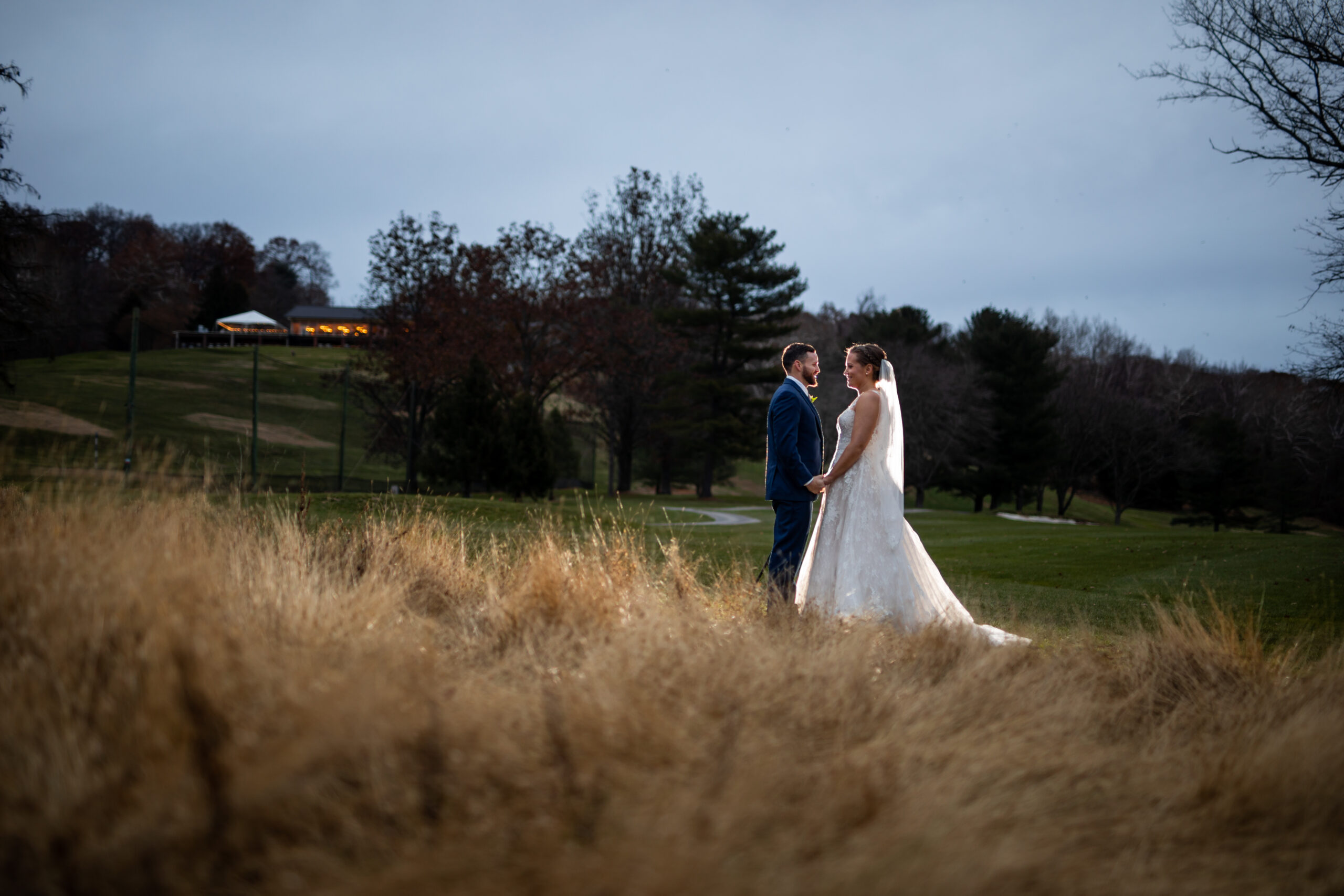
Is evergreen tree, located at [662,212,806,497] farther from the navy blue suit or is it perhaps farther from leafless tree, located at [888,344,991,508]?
the navy blue suit

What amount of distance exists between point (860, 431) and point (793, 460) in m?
0.62

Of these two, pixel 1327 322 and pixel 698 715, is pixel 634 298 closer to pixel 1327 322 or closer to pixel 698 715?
pixel 1327 322

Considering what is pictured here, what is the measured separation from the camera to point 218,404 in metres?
42.3

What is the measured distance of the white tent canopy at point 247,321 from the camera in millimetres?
65375

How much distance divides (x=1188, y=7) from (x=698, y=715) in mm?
15409

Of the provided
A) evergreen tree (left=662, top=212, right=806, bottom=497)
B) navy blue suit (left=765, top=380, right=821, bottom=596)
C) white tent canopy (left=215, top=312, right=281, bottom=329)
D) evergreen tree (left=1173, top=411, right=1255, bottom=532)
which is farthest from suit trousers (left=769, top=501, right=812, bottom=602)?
white tent canopy (left=215, top=312, right=281, bottom=329)

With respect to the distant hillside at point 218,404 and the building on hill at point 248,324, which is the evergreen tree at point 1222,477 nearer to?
the distant hillside at point 218,404

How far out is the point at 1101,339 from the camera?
59969mm

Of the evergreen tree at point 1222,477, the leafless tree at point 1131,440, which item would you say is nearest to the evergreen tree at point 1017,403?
the leafless tree at point 1131,440

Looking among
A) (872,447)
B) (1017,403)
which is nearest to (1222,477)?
(1017,403)

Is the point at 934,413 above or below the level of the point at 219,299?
below

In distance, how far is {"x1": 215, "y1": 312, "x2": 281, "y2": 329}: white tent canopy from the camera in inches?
A: 2574

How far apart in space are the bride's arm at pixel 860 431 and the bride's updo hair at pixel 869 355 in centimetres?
17

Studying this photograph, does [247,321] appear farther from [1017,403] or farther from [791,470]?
[791,470]
